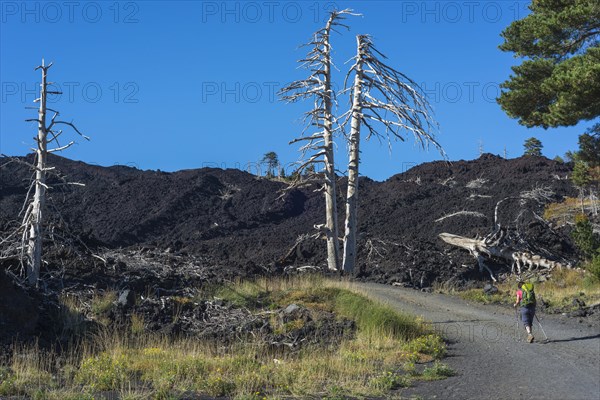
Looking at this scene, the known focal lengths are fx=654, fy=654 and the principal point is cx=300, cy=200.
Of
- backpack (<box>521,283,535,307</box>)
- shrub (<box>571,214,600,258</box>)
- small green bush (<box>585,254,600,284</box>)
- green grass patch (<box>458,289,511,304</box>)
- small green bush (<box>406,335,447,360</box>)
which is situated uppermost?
shrub (<box>571,214,600,258</box>)

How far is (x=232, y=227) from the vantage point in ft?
136

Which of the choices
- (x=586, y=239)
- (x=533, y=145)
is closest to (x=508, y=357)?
(x=586, y=239)

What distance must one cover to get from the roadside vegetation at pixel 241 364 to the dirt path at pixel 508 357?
50 cm

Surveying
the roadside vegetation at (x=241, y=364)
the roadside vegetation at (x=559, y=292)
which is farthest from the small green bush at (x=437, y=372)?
the roadside vegetation at (x=559, y=292)

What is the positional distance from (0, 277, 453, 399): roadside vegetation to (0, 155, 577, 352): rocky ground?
60.1 inches

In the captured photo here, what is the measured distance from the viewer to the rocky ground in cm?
1472

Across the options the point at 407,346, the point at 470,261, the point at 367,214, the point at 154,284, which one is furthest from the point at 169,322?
the point at 367,214

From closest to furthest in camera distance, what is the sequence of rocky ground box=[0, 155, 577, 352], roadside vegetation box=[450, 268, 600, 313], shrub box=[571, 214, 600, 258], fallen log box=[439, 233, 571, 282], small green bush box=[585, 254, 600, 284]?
1. rocky ground box=[0, 155, 577, 352]
2. roadside vegetation box=[450, 268, 600, 313]
3. small green bush box=[585, 254, 600, 284]
4. shrub box=[571, 214, 600, 258]
5. fallen log box=[439, 233, 571, 282]

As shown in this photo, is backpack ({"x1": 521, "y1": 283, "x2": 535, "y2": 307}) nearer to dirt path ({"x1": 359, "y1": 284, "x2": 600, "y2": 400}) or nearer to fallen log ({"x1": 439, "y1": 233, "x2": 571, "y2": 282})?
dirt path ({"x1": 359, "y1": 284, "x2": 600, "y2": 400})

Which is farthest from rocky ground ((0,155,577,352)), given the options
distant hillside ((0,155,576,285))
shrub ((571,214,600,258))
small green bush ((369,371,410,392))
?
small green bush ((369,371,410,392))

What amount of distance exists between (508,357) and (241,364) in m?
4.18

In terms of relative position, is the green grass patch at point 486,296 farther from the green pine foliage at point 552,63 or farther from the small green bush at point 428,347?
the small green bush at point 428,347

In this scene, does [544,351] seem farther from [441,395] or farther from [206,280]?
[206,280]

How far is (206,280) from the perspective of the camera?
15430 millimetres
